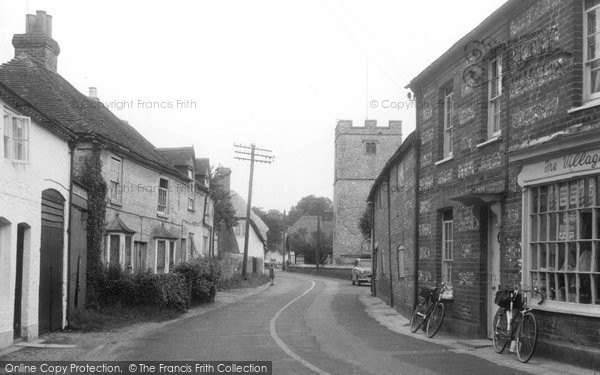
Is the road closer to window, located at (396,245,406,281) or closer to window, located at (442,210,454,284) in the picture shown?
window, located at (442,210,454,284)

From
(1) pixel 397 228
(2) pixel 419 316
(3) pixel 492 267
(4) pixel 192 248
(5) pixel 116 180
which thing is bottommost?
(2) pixel 419 316

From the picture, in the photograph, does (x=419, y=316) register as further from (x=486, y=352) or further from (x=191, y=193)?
(x=191, y=193)

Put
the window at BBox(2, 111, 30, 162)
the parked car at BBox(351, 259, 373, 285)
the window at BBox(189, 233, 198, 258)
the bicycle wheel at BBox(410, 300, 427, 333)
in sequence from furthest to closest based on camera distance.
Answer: the parked car at BBox(351, 259, 373, 285)
the window at BBox(189, 233, 198, 258)
the bicycle wheel at BBox(410, 300, 427, 333)
the window at BBox(2, 111, 30, 162)

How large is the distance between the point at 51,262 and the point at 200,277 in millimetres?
10294

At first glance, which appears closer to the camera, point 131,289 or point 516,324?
point 516,324

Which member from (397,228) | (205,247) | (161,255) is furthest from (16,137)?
(205,247)

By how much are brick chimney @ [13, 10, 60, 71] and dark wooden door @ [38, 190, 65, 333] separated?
976 centimetres

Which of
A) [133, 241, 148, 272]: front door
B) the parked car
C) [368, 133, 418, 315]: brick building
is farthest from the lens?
the parked car

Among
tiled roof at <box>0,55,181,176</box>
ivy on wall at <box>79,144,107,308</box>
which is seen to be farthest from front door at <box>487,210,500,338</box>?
tiled roof at <box>0,55,181,176</box>

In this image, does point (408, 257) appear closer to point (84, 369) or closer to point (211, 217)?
point (84, 369)

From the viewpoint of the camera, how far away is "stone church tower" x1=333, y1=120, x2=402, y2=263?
7569 centimetres

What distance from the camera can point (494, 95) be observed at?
44.5 feet

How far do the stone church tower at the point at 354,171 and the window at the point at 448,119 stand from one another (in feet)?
195

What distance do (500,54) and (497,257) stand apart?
4.02 meters
